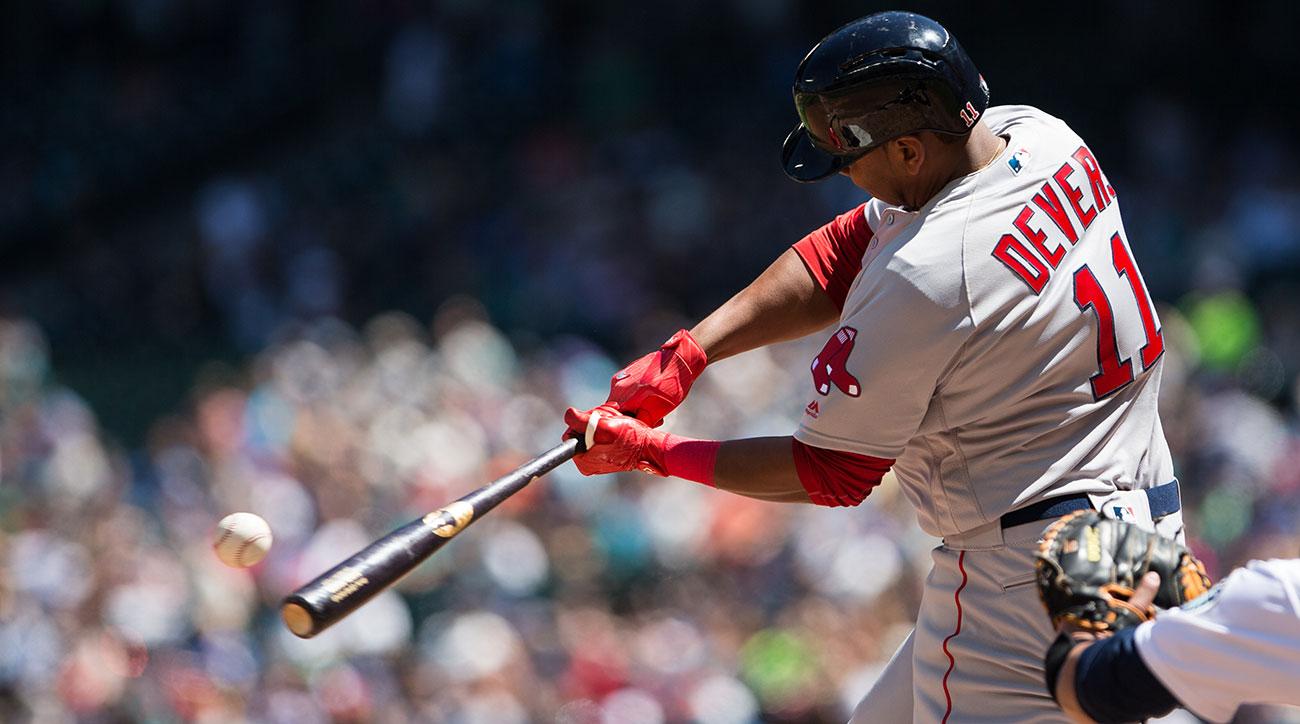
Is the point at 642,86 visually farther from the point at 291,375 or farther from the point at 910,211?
the point at 910,211

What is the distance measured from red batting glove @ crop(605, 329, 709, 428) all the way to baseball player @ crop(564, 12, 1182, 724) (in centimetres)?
31

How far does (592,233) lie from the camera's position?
12.2 meters

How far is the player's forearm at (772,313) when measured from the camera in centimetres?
355

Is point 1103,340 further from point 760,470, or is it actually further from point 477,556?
point 477,556

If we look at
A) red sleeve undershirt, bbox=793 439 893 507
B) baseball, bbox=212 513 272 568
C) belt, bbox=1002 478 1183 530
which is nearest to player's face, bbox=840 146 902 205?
red sleeve undershirt, bbox=793 439 893 507

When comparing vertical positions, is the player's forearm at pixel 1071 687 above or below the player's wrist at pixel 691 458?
below

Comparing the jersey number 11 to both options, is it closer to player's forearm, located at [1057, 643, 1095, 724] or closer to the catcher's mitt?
the catcher's mitt

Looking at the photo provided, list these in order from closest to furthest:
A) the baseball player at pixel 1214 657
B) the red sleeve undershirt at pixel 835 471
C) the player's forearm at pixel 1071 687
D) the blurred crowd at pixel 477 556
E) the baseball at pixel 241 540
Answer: the baseball player at pixel 1214 657 < the player's forearm at pixel 1071 687 < the red sleeve undershirt at pixel 835 471 < the baseball at pixel 241 540 < the blurred crowd at pixel 477 556

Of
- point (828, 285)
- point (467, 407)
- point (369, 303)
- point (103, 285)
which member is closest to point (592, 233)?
point (369, 303)

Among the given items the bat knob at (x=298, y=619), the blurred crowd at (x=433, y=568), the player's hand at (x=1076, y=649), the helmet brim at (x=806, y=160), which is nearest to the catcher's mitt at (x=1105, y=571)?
the player's hand at (x=1076, y=649)

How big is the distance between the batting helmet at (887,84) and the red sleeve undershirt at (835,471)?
581 millimetres

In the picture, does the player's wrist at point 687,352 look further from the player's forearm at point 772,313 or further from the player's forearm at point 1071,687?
the player's forearm at point 1071,687

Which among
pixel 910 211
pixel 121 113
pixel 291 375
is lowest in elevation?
pixel 910 211

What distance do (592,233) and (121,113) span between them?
18.6 ft
